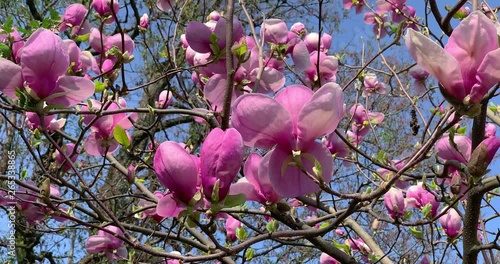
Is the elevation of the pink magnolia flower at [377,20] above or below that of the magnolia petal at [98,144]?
above

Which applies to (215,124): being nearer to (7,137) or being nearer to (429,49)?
(429,49)

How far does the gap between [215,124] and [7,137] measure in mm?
5148

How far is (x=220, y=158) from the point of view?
821mm

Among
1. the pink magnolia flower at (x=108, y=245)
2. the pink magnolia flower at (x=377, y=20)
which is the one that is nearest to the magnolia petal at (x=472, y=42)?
the pink magnolia flower at (x=108, y=245)

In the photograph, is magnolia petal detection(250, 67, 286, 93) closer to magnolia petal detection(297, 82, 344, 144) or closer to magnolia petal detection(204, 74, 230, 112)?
magnolia petal detection(204, 74, 230, 112)

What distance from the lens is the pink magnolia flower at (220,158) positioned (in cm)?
82

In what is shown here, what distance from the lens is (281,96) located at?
2.74ft

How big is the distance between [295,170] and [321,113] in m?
0.14

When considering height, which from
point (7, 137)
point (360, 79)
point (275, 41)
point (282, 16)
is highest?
point (282, 16)

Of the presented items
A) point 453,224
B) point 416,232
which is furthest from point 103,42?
point 453,224

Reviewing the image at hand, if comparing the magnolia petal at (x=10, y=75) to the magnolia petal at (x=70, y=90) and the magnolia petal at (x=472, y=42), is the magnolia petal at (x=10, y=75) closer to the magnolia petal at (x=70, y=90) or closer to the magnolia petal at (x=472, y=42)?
the magnolia petal at (x=70, y=90)

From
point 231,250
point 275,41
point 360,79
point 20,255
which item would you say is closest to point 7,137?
point 20,255

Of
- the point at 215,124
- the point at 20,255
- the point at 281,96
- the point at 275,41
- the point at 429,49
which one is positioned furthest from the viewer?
the point at 20,255

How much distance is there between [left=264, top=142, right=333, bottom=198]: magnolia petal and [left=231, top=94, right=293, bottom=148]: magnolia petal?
3 cm
